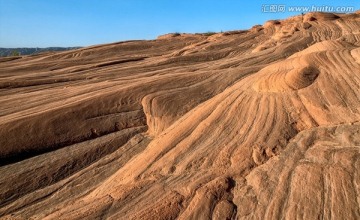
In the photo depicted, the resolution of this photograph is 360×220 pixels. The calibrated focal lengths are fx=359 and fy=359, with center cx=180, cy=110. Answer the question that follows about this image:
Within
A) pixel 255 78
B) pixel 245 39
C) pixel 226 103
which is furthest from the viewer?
pixel 245 39

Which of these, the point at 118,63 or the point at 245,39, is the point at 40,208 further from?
the point at 245,39

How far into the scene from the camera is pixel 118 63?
24359mm

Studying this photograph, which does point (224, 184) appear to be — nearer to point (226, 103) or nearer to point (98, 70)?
point (226, 103)

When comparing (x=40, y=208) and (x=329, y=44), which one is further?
(x=329, y=44)

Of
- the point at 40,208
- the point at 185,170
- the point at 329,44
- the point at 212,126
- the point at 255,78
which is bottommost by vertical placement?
the point at 40,208

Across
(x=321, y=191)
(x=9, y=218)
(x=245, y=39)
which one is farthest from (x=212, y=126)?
(x=245, y=39)

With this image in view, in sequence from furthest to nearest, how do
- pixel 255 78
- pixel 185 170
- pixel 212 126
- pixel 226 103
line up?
pixel 255 78 → pixel 226 103 → pixel 212 126 → pixel 185 170

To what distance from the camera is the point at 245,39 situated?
98.8 ft

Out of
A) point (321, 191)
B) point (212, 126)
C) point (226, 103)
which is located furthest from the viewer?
point (226, 103)

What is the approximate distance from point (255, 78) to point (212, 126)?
11.3 ft

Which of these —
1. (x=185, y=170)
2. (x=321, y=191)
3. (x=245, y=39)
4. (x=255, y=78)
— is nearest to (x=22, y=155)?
(x=185, y=170)

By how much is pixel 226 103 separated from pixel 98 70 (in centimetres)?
1243

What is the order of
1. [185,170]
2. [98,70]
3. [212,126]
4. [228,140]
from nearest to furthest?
1. [185,170]
2. [228,140]
3. [212,126]
4. [98,70]

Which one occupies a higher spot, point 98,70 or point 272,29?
point 272,29
